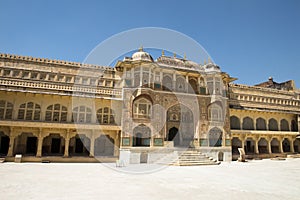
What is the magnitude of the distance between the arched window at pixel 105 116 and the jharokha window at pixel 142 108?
246 centimetres

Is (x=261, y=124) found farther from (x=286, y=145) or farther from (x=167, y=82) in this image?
(x=167, y=82)

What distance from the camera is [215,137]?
23.6 meters

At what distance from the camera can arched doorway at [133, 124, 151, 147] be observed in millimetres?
20656

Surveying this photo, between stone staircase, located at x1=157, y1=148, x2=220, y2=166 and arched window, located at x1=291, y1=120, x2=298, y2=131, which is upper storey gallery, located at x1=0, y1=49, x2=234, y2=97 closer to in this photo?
stone staircase, located at x1=157, y1=148, x2=220, y2=166

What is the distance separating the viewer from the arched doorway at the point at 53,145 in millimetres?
21500

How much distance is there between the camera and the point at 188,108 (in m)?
23.4

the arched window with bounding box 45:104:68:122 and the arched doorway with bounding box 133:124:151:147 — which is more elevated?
the arched window with bounding box 45:104:68:122

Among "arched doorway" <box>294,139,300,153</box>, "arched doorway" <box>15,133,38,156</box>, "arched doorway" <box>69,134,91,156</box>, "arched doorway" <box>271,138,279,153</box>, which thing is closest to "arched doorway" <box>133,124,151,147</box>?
"arched doorway" <box>69,134,91,156</box>

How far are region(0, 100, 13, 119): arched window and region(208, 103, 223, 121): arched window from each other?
1940cm

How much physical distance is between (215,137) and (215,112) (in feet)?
9.03

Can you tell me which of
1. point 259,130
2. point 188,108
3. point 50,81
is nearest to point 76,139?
point 50,81

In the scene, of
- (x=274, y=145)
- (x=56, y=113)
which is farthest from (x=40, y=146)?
(x=274, y=145)

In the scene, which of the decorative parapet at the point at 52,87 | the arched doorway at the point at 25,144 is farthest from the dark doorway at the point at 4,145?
the decorative parapet at the point at 52,87

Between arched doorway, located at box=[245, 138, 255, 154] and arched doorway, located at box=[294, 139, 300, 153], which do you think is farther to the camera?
arched doorway, located at box=[294, 139, 300, 153]
